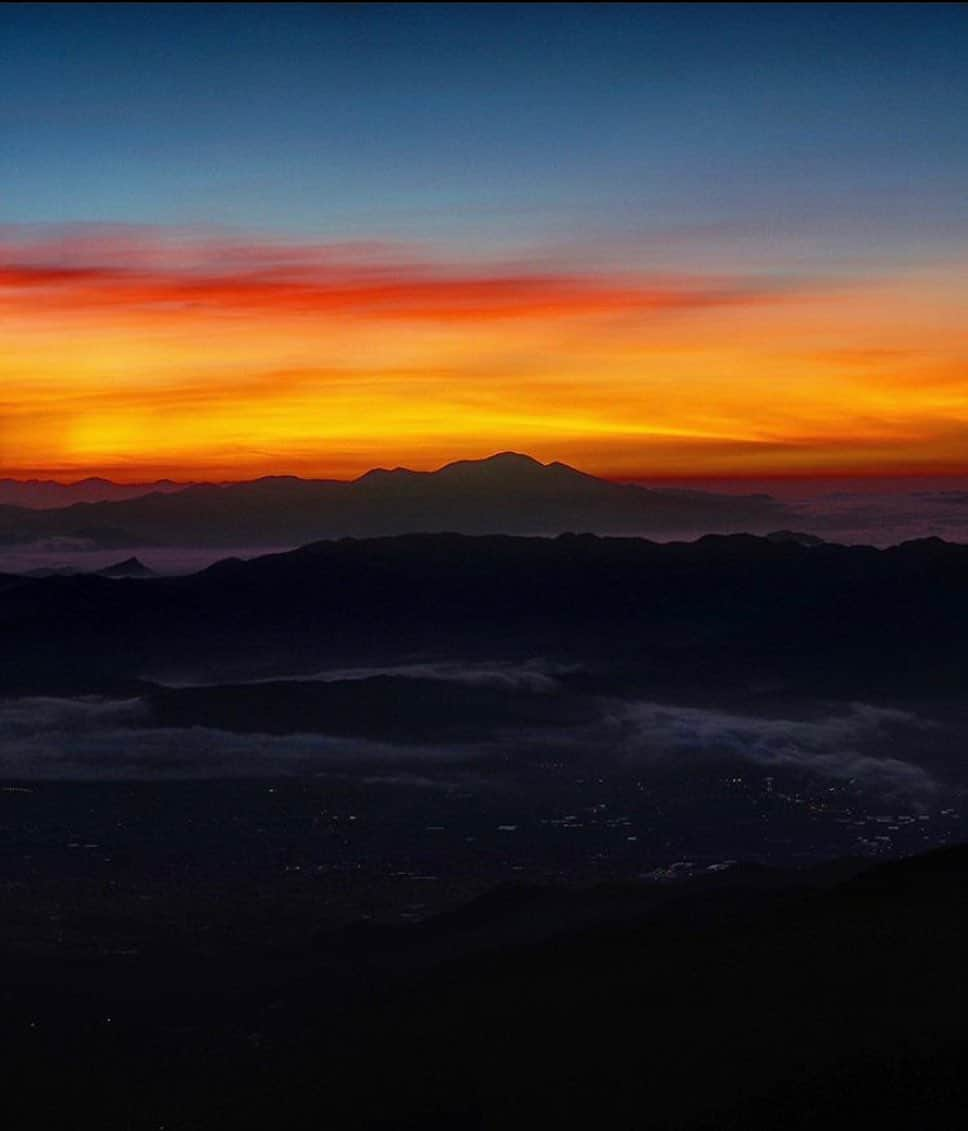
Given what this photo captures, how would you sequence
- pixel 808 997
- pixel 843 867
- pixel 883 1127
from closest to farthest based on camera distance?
1. pixel 883 1127
2. pixel 808 997
3. pixel 843 867

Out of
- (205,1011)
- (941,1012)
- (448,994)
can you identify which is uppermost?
(941,1012)

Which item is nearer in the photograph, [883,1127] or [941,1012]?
[883,1127]

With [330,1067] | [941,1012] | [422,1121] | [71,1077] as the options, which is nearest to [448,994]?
[330,1067]

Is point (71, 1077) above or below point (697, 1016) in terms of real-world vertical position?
below

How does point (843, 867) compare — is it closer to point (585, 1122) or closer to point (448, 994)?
point (448, 994)

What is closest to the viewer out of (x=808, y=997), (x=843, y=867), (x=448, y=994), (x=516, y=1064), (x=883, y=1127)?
(x=883, y=1127)

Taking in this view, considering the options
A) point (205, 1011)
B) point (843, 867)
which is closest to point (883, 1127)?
point (843, 867)
